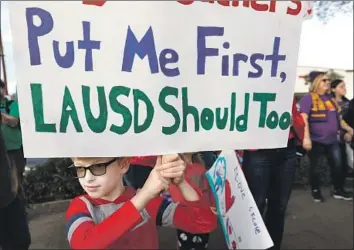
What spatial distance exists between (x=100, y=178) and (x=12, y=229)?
1195mm

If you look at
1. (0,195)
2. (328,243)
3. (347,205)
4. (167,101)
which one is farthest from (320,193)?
(167,101)

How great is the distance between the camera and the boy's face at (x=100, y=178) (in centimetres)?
158

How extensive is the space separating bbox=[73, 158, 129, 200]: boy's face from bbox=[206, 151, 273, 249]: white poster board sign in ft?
1.37

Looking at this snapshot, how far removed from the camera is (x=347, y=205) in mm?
5336

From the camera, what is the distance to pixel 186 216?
1.72m

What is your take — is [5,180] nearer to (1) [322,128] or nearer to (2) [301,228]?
(2) [301,228]

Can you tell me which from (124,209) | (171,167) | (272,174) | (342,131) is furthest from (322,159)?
(124,209)

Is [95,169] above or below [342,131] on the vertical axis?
above

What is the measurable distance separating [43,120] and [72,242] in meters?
0.40

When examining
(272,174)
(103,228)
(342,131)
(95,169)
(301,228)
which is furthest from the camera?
(342,131)

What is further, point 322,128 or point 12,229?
point 322,128

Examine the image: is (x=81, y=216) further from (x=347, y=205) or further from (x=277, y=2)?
(x=347, y=205)

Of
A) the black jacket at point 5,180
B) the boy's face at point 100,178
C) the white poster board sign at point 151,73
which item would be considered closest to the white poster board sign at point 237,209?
the white poster board sign at point 151,73

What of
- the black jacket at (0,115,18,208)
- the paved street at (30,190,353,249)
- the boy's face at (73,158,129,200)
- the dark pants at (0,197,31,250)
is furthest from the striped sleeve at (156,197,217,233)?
the paved street at (30,190,353,249)
